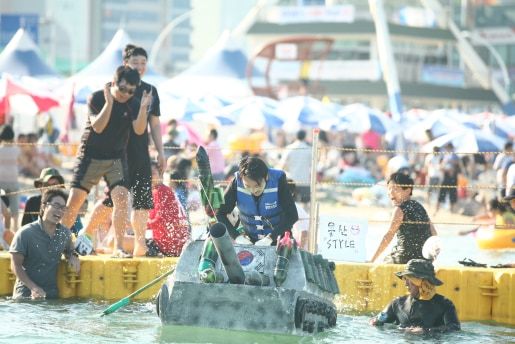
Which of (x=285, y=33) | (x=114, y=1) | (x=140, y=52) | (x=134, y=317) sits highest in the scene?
(x=114, y=1)

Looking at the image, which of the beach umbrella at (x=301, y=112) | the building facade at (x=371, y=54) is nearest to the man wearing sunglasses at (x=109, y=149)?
the beach umbrella at (x=301, y=112)

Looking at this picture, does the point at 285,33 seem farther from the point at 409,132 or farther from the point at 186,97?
the point at 186,97

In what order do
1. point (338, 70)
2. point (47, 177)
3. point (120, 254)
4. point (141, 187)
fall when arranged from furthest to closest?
point (338, 70) < point (47, 177) < point (120, 254) < point (141, 187)

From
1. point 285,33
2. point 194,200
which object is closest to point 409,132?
point 194,200

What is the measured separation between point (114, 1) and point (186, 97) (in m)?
142

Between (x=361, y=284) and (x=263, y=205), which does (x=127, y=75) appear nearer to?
(x=263, y=205)

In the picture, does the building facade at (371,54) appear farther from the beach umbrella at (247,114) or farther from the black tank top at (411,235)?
the black tank top at (411,235)

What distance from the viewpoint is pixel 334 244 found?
1233cm

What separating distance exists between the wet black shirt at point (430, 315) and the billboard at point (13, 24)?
5158 cm

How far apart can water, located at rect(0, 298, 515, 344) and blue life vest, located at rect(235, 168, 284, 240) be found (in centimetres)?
106

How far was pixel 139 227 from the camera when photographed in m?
12.1

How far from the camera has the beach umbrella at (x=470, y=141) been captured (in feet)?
95.8

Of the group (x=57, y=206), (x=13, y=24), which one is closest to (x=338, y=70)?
(x=13, y=24)

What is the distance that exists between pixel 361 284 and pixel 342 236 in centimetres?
61
